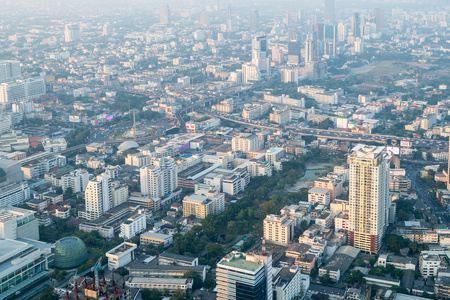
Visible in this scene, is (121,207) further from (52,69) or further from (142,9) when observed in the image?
(142,9)

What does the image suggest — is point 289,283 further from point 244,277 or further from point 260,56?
point 260,56

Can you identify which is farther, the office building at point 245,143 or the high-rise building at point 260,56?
the high-rise building at point 260,56

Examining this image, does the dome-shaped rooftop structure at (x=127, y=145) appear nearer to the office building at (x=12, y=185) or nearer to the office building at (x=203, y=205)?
the office building at (x=12, y=185)

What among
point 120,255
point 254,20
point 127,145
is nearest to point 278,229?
point 120,255

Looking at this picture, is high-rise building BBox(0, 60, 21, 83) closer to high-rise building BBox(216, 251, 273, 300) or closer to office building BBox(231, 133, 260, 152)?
office building BBox(231, 133, 260, 152)

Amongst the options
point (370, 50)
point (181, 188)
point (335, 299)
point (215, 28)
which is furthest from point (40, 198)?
point (215, 28)

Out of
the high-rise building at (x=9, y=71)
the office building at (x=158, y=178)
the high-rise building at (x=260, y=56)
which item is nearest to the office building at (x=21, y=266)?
the office building at (x=158, y=178)
